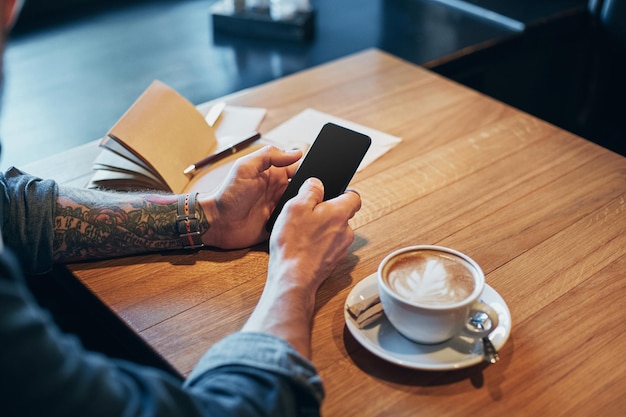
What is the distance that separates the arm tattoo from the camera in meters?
1.02

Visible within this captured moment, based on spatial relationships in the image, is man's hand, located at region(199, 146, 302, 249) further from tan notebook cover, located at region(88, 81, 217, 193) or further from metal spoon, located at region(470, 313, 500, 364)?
metal spoon, located at region(470, 313, 500, 364)

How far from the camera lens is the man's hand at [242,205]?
1.02m

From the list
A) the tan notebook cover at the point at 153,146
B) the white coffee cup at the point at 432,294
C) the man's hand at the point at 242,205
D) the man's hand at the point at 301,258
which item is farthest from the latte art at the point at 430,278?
the tan notebook cover at the point at 153,146

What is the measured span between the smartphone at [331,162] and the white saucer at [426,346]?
22 centimetres

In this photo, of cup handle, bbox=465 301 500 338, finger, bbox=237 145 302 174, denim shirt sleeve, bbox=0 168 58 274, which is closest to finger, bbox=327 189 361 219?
finger, bbox=237 145 302 174

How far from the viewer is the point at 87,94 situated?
181 cm

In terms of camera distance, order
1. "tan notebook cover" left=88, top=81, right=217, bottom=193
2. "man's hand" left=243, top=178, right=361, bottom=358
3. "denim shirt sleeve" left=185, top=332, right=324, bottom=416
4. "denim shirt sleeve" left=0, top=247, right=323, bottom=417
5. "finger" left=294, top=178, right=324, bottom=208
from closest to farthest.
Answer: "denim shirt sleeve" left=0, top=247, right=323, bottom=417 → "denim shirt sleeve" left=185, top=332, right=324, bottom=416 → "man's hand" left=243, top=178, right=361, bottom=358 → "finger" left=294, top=178, right=324, bottom=208 → "tan notebook cover" left=88, top=81, right=217, bottom=193

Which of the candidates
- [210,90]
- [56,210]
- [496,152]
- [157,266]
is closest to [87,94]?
[210,90]

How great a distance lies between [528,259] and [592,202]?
210 millimetres

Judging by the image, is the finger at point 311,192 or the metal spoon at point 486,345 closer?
the metal spoon at point 486,345

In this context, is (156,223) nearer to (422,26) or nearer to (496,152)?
→ (496,152)

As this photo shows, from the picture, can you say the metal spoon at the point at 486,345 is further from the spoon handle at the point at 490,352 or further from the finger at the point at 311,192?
the finger at the point at 311,192

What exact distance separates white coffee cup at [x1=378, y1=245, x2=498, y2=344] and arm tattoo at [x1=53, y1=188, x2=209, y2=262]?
332 mm

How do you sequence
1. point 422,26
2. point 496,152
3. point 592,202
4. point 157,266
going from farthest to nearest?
1. point 422,26
2. point 496,152
3. point 592,202
4. point 157,266
